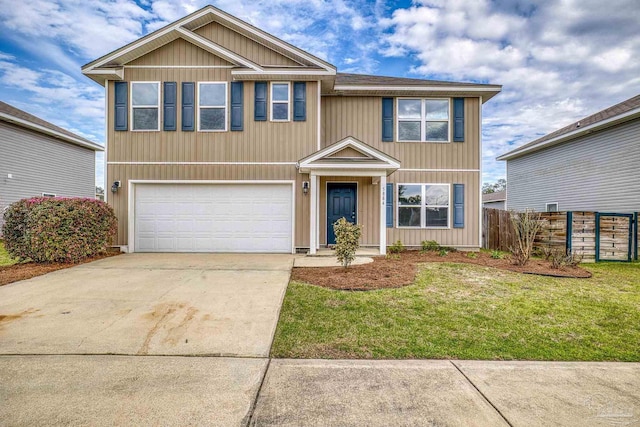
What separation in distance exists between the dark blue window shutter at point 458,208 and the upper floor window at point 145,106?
1038 centimetres

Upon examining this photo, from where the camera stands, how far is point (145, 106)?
33.0 feet

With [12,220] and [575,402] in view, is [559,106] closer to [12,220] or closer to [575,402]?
[575,402]

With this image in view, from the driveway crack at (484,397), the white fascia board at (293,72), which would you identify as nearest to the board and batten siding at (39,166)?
the white fascia board at (293,72)

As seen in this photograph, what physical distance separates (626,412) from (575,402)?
1.05 feet

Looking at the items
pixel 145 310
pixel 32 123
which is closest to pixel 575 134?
pixel 145 310

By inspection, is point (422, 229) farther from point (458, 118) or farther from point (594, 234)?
point (594, 234)

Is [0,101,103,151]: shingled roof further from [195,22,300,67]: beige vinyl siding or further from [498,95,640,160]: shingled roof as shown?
[498,95,640,160]: shingled roof

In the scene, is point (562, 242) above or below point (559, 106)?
below

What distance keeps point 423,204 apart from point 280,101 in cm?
604

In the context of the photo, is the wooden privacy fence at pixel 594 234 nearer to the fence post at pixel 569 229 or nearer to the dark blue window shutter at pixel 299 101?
the fence post at pixel 569 229

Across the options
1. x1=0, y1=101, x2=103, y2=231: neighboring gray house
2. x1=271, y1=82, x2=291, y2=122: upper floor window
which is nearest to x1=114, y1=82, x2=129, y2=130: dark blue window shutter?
x1=271, y1=82, x2=291, y2=122: upper floor window

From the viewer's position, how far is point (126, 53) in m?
9.64

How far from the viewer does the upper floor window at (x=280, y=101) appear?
1002 cm

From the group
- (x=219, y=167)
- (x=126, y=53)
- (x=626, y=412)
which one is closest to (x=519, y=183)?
(x=219, y=167)
